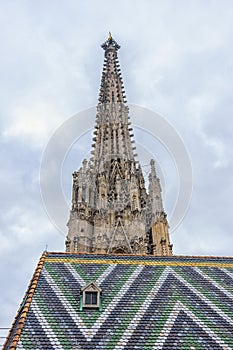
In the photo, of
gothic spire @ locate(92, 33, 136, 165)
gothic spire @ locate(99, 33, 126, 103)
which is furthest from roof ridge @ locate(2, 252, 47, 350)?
gothic spire @ locate(99, 33, 126, 103)

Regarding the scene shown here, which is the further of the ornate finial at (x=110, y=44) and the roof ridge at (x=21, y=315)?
the ornate finial at (x=110, y=44)

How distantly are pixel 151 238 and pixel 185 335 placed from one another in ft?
63.3

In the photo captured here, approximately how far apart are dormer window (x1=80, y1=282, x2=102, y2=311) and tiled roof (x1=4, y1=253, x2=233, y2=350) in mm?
175

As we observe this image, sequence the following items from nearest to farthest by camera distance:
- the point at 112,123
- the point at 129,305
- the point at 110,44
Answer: the point at 129,305
the point at 112,123
the point at 110,44

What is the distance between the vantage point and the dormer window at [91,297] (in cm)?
1175

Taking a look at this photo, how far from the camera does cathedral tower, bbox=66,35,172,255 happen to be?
91.6 feet

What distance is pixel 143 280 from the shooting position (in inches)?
530

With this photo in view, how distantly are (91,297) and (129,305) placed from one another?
114 centimetres

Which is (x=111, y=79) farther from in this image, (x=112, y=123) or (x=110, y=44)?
(x=110, y=44)

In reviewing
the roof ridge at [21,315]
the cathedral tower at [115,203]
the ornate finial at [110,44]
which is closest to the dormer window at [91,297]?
the roof ridge at [21,315]

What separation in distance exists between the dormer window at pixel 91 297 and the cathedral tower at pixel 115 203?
1388cm

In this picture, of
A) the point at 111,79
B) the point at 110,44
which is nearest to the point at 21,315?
the point at 111,79

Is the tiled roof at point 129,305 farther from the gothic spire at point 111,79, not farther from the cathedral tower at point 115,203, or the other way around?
the gothic spire at point 111,79

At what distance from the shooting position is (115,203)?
1254 inches
